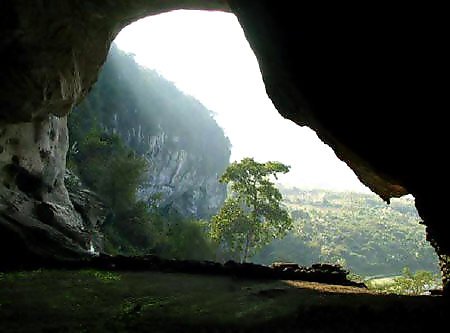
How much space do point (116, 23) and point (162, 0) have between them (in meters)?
1.91

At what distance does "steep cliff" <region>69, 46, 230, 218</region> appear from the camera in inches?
2677

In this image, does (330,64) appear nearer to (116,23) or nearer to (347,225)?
(116,23)

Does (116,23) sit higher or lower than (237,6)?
higher

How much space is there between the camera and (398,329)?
5539mm

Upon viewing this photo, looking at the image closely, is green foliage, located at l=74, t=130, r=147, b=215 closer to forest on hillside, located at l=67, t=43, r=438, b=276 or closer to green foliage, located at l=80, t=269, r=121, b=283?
forest on hillside, located at l=67, t=43, r=438, b=276

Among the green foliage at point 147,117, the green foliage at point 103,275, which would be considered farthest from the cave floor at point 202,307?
the green foliage at point 147,117

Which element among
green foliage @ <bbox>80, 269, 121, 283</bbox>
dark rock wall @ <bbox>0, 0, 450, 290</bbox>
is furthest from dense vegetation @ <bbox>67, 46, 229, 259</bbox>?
A: dark rock wall @ <bbox>0, 0, 450, 290</bbox>

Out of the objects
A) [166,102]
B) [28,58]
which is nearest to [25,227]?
[28,58]

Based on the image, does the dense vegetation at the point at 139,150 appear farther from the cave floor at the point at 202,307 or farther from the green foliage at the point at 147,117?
the cave floor at the point at 202,307

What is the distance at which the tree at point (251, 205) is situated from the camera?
28719 mm

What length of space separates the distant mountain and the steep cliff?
1977cm

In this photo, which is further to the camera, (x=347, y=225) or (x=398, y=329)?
(x=347, y=225)

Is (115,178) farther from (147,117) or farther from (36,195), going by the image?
(147,117)

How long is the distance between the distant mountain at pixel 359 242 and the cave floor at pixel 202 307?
63.5m
